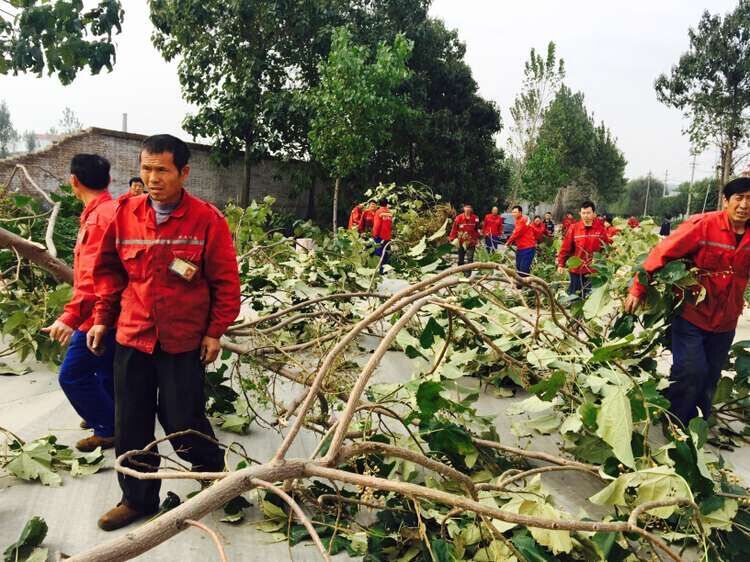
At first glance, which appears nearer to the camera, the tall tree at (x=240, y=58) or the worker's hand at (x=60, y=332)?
the worker's hand at (x=60, y=332)

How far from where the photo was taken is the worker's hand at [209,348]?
90.3 inches

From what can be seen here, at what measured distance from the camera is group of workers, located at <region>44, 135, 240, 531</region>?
2199 millimetres

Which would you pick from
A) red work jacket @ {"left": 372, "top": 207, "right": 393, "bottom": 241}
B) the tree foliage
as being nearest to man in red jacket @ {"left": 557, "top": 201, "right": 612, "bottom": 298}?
red work jacket @ {"left": 372, "top": 207, "right": 393, "bottom": 241}

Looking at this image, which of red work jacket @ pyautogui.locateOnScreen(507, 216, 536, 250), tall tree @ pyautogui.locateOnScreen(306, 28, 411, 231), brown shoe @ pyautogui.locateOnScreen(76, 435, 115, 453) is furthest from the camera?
tall tree @ pyautogui.locateOnScreen(306, 28, 411, 231)

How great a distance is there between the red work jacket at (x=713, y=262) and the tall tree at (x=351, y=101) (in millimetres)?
13319

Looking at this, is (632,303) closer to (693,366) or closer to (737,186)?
(693,366)

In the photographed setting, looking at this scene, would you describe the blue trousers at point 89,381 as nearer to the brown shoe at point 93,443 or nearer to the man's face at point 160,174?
the brown shoe at point 93,443

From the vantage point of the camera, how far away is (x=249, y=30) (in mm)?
17609

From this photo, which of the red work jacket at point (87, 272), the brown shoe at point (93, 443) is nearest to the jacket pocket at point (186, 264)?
the red work jacket at point (87, 272)

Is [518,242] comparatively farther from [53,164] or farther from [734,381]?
[53,164]

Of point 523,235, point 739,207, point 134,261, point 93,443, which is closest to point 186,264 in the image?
point 134,261

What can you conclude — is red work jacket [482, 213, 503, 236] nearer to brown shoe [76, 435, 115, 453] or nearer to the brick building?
the brick building

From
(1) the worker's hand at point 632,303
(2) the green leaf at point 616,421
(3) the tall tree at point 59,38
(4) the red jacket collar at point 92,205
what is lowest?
(2) the green leaf at point 616,421

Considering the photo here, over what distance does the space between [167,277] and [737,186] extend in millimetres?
2893
